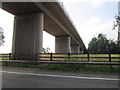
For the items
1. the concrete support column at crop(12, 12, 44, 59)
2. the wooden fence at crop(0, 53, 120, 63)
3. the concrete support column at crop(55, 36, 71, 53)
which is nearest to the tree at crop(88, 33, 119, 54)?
the concrete support column at crop(55, 36, 71, 53)

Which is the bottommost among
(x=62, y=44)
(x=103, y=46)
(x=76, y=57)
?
(x=76, y=57)

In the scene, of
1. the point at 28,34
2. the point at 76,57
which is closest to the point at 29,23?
the point at 28,34

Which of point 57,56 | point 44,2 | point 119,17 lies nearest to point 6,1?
point 44,2

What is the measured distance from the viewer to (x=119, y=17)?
15344mm

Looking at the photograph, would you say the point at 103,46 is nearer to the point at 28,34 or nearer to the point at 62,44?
the point at 62,44

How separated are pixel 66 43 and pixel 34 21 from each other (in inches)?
781

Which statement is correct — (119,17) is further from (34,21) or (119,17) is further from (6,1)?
(6,1)

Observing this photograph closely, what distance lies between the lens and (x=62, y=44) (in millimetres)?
35031

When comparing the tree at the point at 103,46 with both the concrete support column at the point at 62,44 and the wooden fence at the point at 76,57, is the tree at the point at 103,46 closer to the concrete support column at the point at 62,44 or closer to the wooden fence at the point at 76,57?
the concrete support column at the point at 62,44

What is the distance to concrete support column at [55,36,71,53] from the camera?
34.2 meters

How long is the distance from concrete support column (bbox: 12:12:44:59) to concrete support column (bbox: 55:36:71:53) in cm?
1926

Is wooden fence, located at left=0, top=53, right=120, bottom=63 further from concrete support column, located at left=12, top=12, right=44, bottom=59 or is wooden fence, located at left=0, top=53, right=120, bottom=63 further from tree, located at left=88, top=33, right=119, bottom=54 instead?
tree, located at left=88, top=33, right=119, bottom=54

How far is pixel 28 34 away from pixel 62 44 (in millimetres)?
20356

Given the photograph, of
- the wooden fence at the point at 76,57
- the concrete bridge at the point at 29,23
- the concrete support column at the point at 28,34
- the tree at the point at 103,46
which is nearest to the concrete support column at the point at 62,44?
the concrete bridge at the point at 29,23
